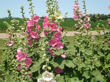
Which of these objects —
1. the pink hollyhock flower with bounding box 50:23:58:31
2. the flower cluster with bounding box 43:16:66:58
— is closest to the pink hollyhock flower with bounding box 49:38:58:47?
the flower cluster with bounding box 43:16:66:58

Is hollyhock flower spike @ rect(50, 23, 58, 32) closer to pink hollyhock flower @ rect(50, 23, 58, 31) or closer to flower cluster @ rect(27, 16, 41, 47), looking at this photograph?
pink hollyhock flower @ rect(50, 23, 58, 31)

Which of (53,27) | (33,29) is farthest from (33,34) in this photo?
(53,27)

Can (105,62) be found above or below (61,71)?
below

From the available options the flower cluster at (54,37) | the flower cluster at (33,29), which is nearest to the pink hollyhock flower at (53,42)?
the flower cluster at (54,37)

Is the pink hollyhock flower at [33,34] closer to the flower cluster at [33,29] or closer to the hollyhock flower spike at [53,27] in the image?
the flower cluster at [33,29]

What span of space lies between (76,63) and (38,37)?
1.66 ft

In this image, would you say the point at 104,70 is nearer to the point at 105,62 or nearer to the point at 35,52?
the point at 105,62

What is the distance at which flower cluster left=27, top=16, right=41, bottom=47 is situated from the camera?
2258 millimetres

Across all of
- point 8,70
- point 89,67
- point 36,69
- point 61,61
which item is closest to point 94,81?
point 89,67

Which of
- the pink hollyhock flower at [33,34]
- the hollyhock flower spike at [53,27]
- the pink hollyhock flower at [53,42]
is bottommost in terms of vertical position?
the pink hollyhock flower at [53,42]

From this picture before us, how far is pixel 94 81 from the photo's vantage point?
231cm

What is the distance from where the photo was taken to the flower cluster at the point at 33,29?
2.26 metres

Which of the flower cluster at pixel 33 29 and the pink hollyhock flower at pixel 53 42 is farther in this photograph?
the flower cluster at pixel 33 29

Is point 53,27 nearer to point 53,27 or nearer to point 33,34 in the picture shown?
point 53,27
